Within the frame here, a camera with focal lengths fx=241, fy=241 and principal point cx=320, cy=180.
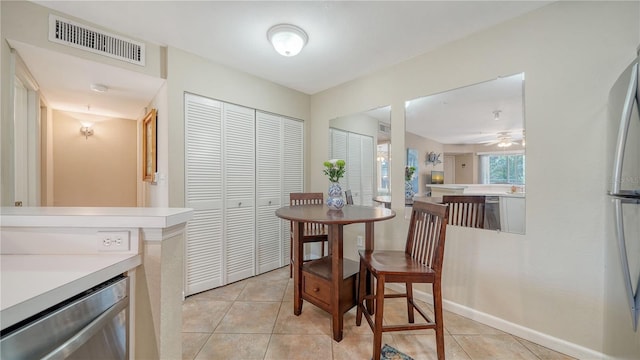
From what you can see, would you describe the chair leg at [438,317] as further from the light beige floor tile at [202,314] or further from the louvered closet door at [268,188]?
the louvered closet door at [268,188]

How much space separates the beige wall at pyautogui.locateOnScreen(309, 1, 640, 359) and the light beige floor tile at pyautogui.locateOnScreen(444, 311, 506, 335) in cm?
6

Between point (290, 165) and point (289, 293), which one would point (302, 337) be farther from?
point (290, 165)

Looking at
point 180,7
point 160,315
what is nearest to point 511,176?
point 160,315

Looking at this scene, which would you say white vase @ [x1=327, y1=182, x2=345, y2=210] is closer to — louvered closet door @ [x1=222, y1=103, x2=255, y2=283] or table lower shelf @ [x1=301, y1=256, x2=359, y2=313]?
table lower shelf @ [x1=301, y1=256, x2=359, y2=313]

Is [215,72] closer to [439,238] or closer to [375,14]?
[375,14]

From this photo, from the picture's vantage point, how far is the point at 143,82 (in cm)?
248

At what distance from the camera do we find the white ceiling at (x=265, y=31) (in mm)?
1792

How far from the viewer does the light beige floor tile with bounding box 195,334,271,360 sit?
1634 millimetres

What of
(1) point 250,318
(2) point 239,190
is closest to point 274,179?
(2) point 239,190

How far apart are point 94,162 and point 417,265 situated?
4.79 m

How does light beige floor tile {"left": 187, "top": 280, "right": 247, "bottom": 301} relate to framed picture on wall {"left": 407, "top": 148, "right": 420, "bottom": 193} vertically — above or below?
below

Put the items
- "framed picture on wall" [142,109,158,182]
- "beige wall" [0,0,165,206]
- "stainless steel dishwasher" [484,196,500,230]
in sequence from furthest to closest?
1. "framed picture on wall" [142,109,158,182]
2. "stainless steel dishwasher" [484,196,500,230]
3. "beige wall" [0,0,165,206]

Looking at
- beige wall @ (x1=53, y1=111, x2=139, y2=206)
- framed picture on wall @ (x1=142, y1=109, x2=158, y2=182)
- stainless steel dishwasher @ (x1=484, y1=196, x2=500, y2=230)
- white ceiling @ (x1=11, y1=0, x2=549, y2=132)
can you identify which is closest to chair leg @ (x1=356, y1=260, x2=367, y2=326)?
stainless steel dishwasher @ (x1=484, y1=196, x2=500, y2=230)

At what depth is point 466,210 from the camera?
83.9 inches
